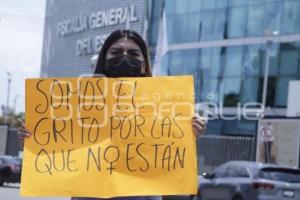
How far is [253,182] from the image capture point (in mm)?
18391

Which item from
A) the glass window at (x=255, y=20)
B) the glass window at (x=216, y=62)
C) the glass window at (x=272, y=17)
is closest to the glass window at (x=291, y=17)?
the glass window at (x=272, y=17)

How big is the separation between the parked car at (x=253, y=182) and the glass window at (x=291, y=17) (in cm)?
2427

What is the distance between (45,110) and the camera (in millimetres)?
5129

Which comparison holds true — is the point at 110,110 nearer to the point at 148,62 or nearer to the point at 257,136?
the point at 148,62

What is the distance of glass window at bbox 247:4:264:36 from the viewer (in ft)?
149

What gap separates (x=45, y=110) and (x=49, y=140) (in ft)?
0.65

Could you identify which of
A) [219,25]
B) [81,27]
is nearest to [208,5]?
[219,25]

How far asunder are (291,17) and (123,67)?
39.8 meters

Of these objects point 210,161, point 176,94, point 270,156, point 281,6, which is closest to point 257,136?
point 270,156

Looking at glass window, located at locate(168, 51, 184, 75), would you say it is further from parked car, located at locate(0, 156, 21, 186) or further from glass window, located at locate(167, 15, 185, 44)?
parked car, located at locate(0, 156, 21, 186)

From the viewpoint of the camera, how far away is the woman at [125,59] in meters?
4.90

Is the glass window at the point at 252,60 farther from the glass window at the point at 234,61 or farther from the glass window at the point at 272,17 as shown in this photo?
the glass window at the point at 272,17

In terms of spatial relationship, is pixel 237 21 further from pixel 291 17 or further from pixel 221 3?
pixel 291 17

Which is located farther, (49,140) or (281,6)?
(281,6)
